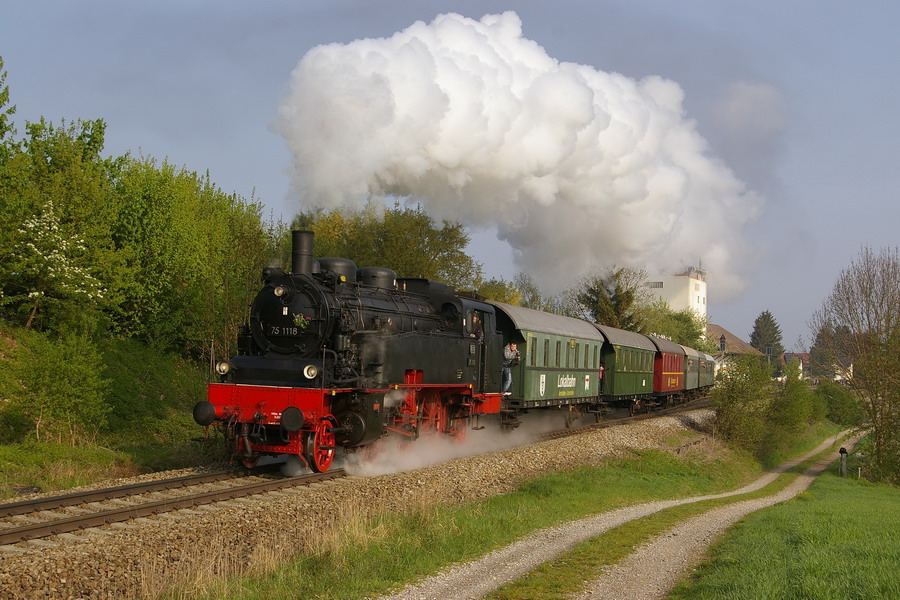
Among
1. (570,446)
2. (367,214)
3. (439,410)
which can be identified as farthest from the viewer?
(367,214)

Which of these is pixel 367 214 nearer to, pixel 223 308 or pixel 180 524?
pixel 223 308

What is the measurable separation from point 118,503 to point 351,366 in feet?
13.7

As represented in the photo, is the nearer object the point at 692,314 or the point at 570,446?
the point at 570,446

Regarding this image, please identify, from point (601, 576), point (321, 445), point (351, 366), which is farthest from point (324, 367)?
point (601, 576)

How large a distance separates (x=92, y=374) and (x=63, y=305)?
5.52 m

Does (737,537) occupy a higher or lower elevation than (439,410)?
lower

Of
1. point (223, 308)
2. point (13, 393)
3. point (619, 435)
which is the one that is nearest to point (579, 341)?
point (619, 435)

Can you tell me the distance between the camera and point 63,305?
21.8 m

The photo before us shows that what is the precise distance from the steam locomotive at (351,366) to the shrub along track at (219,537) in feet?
3.52

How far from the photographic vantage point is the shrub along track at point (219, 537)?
290 inches

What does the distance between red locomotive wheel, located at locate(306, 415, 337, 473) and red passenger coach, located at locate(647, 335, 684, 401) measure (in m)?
23.2

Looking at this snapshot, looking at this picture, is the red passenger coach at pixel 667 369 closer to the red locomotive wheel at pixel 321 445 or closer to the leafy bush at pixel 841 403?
the leafy bush at pixel 841 403

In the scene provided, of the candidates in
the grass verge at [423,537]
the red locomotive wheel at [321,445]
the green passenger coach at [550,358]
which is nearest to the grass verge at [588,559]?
the grass verge at [423,537]

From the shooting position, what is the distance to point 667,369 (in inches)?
1396
